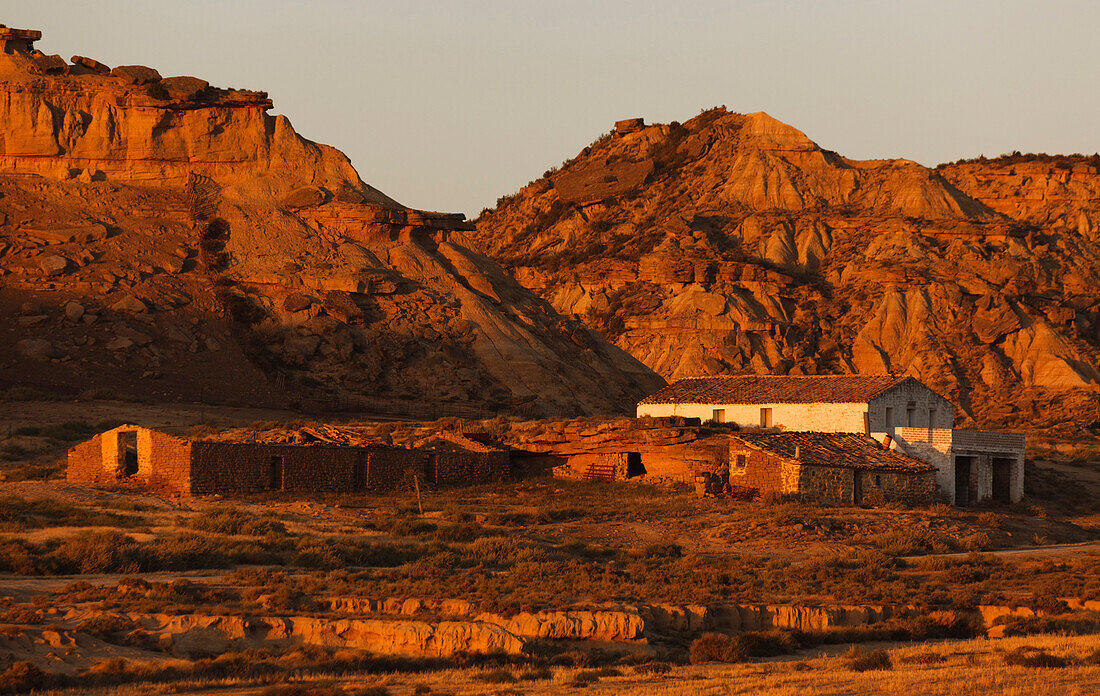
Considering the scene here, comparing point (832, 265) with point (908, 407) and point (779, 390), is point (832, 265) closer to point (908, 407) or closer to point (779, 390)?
point (779, 390)

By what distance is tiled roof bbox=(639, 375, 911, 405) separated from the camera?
43.7m

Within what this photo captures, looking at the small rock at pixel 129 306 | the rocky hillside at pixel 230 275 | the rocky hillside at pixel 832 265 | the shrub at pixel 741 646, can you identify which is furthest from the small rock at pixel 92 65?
the shrub at pixel 741 646

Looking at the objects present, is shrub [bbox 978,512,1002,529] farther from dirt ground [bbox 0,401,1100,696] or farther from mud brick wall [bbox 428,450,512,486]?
mud brick wall [bbox 428,450,512,486]

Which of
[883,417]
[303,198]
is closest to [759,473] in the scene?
[883,417]

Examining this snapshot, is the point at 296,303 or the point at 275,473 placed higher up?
the point at 296,303

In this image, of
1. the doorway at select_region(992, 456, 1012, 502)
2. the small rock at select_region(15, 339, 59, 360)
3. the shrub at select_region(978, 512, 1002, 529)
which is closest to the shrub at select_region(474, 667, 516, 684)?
the shrub at select_region(978, 512, 1002, 529)

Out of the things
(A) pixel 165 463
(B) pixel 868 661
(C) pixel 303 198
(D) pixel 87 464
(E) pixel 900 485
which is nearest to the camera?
(B) pixel 868 661

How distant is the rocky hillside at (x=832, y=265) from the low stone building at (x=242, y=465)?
43.1 meters

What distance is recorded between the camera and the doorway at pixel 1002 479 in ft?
139

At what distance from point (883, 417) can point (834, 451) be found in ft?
16.9

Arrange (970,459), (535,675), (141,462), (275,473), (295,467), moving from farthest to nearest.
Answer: (970,459)
(295,467)
(275,473)
(141,462)
(535,675)

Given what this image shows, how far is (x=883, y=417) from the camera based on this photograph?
43031mm

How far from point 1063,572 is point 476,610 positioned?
1341 centimetres

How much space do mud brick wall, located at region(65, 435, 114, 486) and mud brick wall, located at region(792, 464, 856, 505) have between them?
61.3 feet
